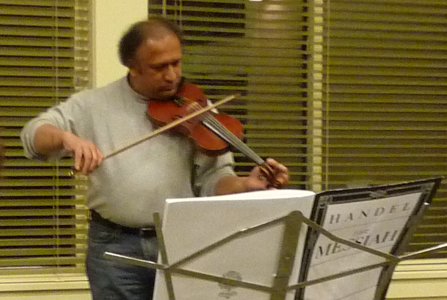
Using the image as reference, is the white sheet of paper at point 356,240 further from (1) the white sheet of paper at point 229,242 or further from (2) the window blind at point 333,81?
(2) the window blind at point 333,81

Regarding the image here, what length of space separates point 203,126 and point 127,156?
7.4 inches

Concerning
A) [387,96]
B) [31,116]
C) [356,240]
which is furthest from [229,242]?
[387,96]

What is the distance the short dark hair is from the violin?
137 millimetres

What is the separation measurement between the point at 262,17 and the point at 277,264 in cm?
122

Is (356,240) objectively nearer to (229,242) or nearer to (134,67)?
(229,242)

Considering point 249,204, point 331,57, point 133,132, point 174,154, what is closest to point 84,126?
point 133,132

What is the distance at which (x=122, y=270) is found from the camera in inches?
54.6

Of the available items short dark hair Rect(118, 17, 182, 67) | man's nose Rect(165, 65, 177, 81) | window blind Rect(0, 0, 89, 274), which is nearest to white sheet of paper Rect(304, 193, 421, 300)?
man's nose Rect(165, 65, 177, 81)

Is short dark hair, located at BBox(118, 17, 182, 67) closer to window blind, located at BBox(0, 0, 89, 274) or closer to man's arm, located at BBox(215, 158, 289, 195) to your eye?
man's arm, located at BBox(215, 158, 289, 195)

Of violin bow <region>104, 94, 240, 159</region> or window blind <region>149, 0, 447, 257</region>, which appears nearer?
violin bow <region>104, 94, 240, 159</region>

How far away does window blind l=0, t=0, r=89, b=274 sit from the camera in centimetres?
188

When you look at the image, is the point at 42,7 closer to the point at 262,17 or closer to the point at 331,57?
the point at 262,17

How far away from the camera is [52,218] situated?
75.0 inches

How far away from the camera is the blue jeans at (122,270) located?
139cm
